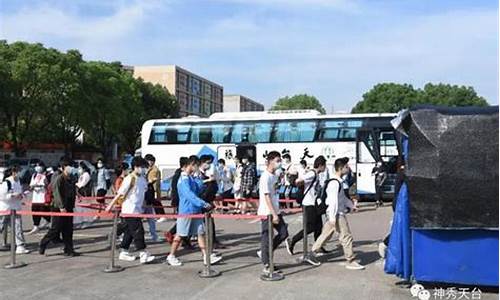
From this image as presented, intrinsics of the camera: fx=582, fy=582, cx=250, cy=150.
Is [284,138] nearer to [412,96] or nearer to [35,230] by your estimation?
[35,230]

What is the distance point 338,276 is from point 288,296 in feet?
4.12

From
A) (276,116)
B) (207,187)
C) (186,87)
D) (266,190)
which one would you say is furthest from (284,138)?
(186,87)

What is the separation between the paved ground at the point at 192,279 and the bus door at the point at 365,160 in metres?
9.94

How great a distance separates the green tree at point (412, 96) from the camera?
5647 cm

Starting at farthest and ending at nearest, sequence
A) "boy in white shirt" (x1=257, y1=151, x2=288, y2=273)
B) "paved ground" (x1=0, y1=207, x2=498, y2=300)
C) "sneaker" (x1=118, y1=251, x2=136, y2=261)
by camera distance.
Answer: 1. "sneaker" (x1=118, y1=251, x2=136, y2=261)
2. "boy in white shirt" (x1=257, y1=151, x2=288, y2=273)
3. "paved ground" (x1=0, y1=207, x2=498, y2=300)

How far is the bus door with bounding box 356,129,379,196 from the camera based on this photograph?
2006 centimetres

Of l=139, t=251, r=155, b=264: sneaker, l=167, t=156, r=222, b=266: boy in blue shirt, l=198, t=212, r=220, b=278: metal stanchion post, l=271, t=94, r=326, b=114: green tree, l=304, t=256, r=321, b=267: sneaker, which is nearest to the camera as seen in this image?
l=198, t=212, r=220, b=278: metal stanchion post

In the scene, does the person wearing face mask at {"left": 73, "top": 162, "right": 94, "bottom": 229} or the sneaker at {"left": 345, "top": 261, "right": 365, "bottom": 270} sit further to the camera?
the person wearing face mask at {"left": 73, "top": 162, "right": 94, "bottom": 229}

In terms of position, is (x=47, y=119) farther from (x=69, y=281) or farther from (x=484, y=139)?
(x=484, y=139)

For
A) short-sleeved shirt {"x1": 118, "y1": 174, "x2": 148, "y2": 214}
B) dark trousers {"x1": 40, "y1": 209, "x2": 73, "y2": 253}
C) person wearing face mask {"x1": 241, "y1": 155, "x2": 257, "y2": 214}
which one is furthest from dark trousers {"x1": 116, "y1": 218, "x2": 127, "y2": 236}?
person wearing face mask {"x1": 241, "y1": 155, "x2": 257, "y2": 214}

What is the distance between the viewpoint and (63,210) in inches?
382

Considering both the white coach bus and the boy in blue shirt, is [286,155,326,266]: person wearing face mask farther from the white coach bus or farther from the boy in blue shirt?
the white coach bus

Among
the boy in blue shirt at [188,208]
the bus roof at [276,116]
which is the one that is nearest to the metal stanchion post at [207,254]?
the boy in blue shirt at [188,208]

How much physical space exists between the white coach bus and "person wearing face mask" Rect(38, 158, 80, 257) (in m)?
12.2
